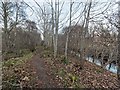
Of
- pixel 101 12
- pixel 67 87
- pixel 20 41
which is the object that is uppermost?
pixel 101 12

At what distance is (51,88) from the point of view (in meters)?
5.81

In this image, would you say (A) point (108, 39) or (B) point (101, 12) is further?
(A) point (108, 39)

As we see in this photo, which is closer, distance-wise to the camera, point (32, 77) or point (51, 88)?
point (51, 88)

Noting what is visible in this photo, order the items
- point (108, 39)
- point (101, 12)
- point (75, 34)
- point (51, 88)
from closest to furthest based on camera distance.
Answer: point (51, 88)
point (101, 12)
point (108, 39)
point (75, 34)

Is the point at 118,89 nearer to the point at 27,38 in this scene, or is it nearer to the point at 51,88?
the point at 51,88

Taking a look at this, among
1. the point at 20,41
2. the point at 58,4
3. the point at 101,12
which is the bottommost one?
the point at 20,41

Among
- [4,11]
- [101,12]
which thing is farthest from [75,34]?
[101,12]

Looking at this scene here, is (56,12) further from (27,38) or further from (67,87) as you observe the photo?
(27,38)

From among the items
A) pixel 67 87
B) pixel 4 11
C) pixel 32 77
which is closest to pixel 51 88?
pixel 67 87

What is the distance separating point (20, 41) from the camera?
62.0 ft

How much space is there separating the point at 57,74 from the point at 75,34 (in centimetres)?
1141

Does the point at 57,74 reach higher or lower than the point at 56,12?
lower

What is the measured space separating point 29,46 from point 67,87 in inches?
665

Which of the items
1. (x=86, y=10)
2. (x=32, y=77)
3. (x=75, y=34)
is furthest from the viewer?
(x=75, y=34)
